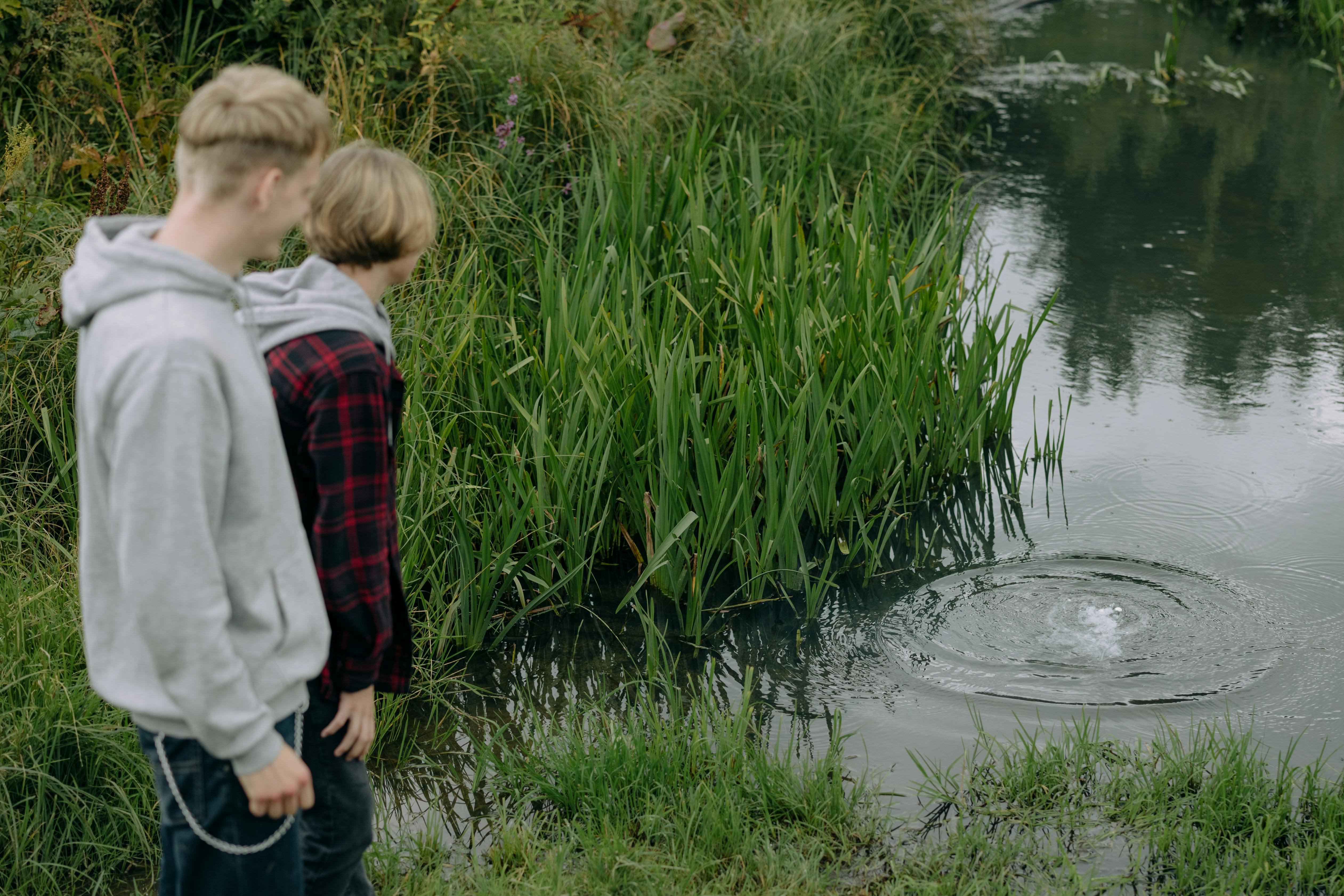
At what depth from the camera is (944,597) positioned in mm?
3432

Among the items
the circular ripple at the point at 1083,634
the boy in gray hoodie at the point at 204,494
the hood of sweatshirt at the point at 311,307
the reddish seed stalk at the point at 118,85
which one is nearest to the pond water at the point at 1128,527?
the circular ripple at the point at 1083,634

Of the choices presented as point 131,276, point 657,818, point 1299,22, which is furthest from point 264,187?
point 1299,22

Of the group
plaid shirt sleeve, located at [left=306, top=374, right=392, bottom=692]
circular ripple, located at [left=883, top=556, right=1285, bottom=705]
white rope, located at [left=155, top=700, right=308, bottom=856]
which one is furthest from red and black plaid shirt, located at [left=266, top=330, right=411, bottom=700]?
circular ripple, located at [left=883, top=556, right=1285, bottom=705]

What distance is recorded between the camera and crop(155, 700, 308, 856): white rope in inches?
58.3

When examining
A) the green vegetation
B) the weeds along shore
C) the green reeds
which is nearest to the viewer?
the weeds along shore

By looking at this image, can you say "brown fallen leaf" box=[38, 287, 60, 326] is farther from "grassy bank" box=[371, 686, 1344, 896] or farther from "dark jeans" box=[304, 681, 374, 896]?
"dark jeans" box=[304, 681, 374, 896]

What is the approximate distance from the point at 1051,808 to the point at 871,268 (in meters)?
2.18

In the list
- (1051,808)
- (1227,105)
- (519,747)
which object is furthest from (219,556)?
(1227,105)

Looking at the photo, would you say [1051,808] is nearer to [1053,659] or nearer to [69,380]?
[1053,659]

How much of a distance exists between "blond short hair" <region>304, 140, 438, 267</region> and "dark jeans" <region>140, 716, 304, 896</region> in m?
0.63

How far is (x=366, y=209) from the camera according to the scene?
158 cm

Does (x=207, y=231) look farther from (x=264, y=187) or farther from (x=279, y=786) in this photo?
(x=279, y=786)

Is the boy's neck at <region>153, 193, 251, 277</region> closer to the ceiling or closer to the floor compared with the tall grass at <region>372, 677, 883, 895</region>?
closer to the ceiling

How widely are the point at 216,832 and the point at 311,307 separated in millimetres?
686
